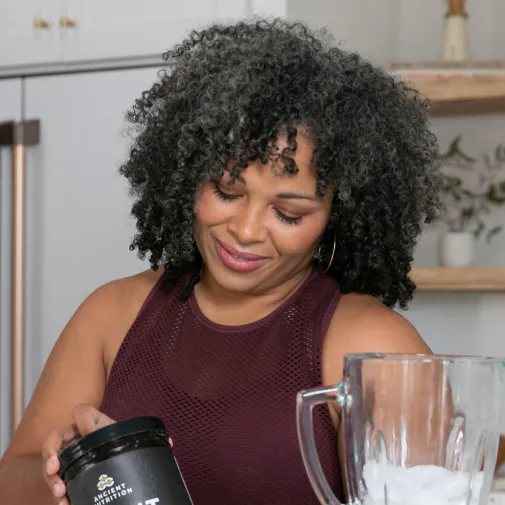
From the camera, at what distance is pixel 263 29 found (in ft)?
3.59

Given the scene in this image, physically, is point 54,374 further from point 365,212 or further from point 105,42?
point 105,42

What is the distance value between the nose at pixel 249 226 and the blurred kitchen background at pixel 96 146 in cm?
100

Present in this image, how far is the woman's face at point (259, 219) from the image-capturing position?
99 centimetres

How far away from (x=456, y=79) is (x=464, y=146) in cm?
27

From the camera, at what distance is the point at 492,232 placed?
2.13 meters

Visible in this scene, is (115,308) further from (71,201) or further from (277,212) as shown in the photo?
(71,201)

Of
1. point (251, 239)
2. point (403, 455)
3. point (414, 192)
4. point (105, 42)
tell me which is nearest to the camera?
point (403, 455)

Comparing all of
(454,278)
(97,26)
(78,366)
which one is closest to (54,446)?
(78,366)

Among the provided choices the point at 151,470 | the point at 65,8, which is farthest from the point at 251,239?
the point at 65,8

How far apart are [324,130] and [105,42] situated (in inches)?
44.2

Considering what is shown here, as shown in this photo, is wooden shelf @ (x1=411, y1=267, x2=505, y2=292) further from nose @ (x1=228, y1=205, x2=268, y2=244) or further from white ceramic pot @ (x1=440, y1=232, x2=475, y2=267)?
nose @ (x1=228, y1=205, x2=268, y2=244)

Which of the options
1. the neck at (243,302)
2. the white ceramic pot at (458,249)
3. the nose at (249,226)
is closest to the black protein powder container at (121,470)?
the nose at (249,226)

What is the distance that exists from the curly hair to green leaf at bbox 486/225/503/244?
1003 millimetres

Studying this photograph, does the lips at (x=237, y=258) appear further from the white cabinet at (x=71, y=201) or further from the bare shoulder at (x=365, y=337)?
the white cabinet at (x=71, y=201)
